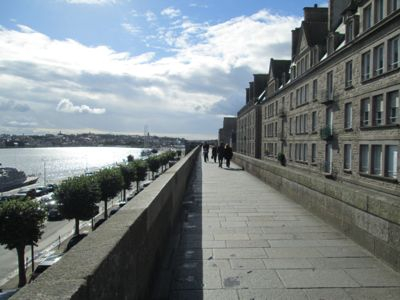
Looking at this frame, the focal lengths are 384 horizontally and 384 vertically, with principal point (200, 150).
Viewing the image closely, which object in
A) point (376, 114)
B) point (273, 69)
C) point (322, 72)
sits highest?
point (273, 69)

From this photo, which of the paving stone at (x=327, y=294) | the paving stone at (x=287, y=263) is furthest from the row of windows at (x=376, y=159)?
the paving stone at (x=327, y=294)

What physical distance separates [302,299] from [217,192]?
28.0 ft

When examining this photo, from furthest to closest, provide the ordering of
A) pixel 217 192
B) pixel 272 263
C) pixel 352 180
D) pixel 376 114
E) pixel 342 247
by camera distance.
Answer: pixel 352 180 < pixel 376 114 < pixel 217 192 < pixel 342 247 < pixel 272 263

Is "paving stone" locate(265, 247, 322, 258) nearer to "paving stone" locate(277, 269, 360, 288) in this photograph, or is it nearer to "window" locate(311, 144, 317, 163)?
"paving stone" locate(277, 269, 360, 288)

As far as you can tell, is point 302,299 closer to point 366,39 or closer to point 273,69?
point 366,39

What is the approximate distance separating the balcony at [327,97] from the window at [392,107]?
7136mm

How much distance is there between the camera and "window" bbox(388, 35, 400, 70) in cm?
2244

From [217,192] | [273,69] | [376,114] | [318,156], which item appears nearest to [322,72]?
[318,156]

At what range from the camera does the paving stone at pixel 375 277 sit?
14.1 ft

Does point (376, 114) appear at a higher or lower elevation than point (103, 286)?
higher

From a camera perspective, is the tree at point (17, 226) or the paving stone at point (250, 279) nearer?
the paving stone at point (250, 279)

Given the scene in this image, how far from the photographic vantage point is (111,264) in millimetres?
2518

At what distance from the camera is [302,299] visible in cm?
393

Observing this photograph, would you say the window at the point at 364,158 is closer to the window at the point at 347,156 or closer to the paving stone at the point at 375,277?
the window at the point at 347,156
